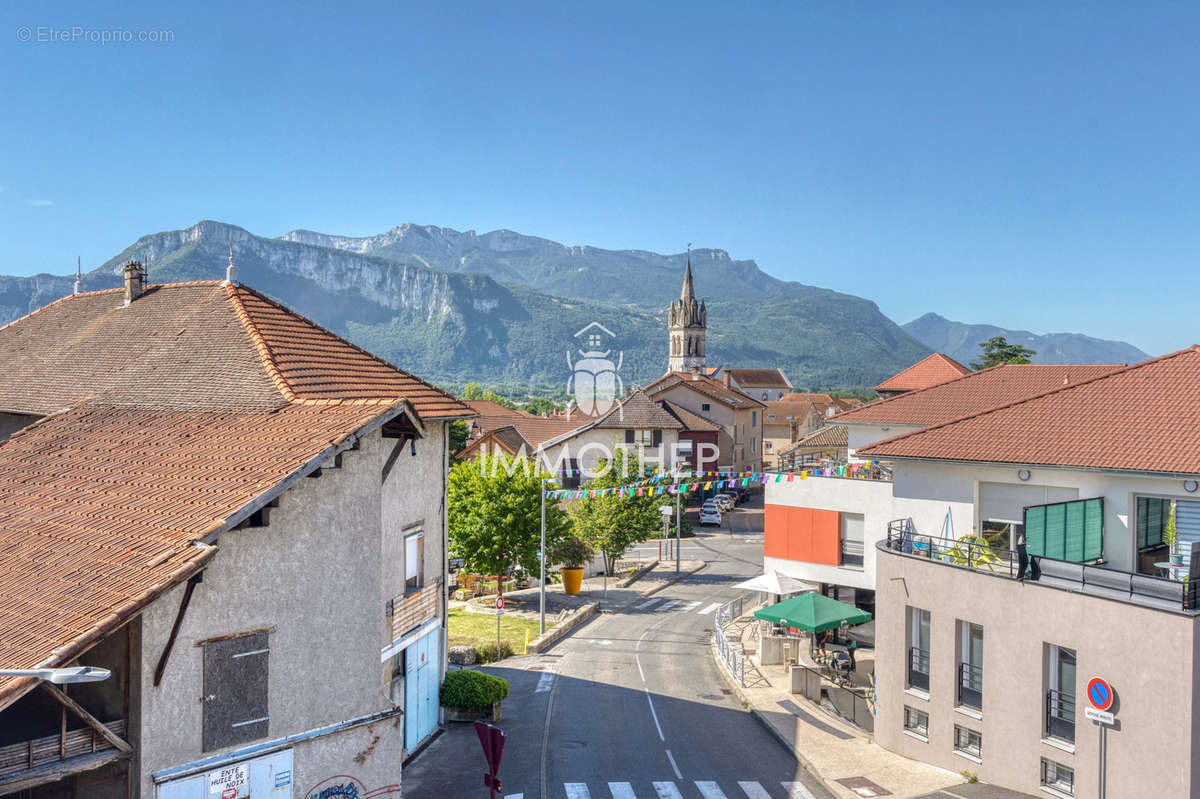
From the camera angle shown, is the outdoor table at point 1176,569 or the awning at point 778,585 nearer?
the outdoor table at point 1176,569

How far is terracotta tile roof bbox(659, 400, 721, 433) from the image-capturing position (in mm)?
77625

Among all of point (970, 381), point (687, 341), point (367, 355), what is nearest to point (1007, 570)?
point (367, 355)

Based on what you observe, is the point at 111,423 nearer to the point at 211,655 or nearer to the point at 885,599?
the point at 211,655

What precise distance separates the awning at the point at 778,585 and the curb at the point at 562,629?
7.55 m

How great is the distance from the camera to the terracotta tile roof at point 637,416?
70125 millimetres

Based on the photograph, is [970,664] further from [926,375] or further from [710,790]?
[926,375]

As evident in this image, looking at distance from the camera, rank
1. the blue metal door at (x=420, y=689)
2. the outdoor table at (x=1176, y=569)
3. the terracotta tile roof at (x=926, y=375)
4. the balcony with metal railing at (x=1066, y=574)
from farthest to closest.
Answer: the terracotta tile roof at (x=926, y=375), the blue metal door at (x=420, y=689), the outdoor table at (x=1176, y=569), the balcony with metal railing at (x=1066, y=574)

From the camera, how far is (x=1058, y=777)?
684 inches

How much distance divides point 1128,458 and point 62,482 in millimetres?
20365

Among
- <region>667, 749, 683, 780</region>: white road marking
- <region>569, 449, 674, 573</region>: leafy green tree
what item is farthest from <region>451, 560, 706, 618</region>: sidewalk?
<region>667, 749, 683, 780</region>: white road marking

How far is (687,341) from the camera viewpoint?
15775cm

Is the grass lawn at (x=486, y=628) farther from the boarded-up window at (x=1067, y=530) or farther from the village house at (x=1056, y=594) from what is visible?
the boarded-up window at (x=1067, y=530)

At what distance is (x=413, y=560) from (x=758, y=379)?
13978cm

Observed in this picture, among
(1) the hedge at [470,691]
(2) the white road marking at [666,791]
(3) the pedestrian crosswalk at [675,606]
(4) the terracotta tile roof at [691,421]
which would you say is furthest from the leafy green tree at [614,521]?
(4) the terracotta tile roof at [691,421]
